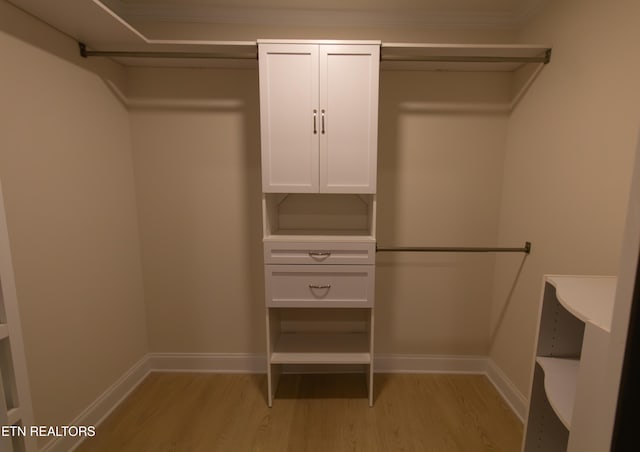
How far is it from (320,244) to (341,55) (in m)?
1.05

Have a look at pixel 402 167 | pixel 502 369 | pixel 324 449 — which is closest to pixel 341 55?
pixel 402 167

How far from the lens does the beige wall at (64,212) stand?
1306 millimetres

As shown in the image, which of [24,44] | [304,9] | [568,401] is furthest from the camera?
[304,9]

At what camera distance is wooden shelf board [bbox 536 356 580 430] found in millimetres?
921

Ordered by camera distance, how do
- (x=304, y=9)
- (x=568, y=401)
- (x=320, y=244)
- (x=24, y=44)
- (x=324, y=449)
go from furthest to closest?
(x=304, y=9) < (x=320, y=244) < (x=324, y=449) < (x=24, y=44) < (x=568, y=401)

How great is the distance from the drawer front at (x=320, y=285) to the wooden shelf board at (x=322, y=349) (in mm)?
365

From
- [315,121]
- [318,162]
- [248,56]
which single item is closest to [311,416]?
[318,162]

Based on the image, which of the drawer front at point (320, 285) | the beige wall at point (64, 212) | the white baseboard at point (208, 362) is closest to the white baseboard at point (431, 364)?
the drawer front at point (320, 285)

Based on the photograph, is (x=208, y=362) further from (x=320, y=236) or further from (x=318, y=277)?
(x=320, y=236)

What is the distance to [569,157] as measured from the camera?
148cm

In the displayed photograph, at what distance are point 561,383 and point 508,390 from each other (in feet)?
3.86

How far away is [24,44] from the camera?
1.32m

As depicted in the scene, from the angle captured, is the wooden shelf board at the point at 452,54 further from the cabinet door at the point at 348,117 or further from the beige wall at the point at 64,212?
the beige wall at the point at 64,212

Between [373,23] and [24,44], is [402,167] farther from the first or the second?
[24,44]
